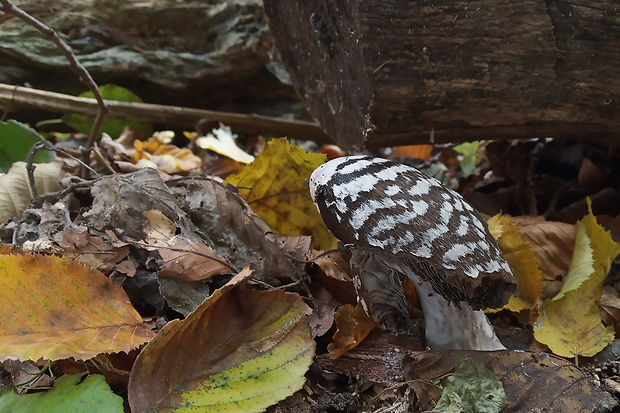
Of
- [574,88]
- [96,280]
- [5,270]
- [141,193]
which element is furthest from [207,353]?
[574,88]

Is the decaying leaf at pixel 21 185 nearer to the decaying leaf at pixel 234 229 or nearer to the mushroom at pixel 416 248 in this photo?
the decaying leaf at pixel 234 229

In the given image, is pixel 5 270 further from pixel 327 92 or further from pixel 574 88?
pixel 574 88

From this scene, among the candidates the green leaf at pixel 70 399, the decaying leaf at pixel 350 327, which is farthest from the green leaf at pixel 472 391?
the green leaf at pixel 70 399

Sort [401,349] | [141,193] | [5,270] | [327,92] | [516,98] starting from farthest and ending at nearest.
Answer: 1. [327,92]
2. [516,98]
3. [141,193]
4. [401,349]
5. [5,270]

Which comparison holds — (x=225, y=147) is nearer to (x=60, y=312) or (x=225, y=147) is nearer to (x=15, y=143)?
(x=15, y=143)


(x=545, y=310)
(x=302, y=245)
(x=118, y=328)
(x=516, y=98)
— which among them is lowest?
(x=545, y=310)

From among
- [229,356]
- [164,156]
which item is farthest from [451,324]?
[164,156]

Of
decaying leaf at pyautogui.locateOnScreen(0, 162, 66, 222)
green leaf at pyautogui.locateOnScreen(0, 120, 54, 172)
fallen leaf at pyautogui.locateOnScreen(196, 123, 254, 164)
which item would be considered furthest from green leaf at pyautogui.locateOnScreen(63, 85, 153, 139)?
decaying leaf at pyautogui.locateOnScreen(0, 162, 66, 222)
